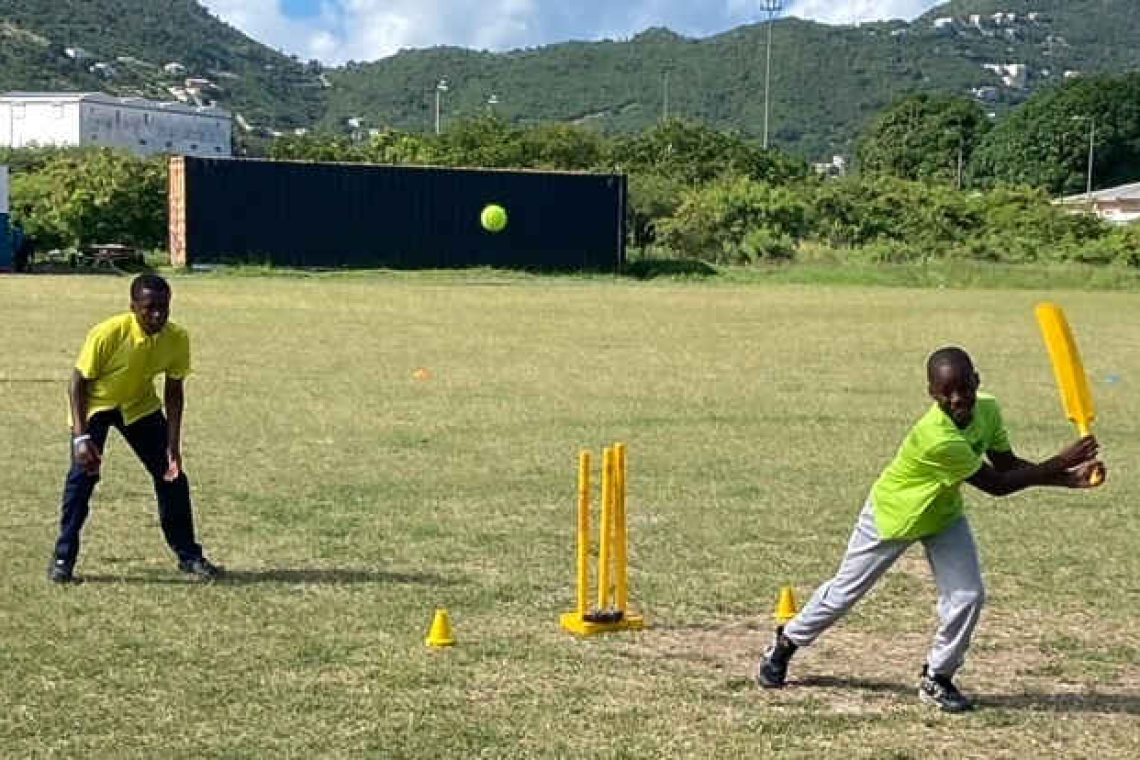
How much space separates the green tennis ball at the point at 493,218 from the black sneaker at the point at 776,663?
4257 centimetres

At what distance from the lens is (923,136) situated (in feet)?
346

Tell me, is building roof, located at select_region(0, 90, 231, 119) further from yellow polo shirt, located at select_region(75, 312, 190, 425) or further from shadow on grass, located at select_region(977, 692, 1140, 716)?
shadow on grass, located at select_region(977, 692, 1140, 716)

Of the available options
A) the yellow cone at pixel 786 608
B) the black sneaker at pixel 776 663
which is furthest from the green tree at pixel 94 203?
the black sneaker at pixel 776 663

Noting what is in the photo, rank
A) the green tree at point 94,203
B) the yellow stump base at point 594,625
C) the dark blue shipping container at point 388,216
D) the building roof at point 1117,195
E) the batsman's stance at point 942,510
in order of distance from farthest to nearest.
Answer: the building roof at point 1117,195, the green tree at point 94,203, the dark blue shipping container at point 388,216, the yellow stump base at point 594,625, the batsman's stance at point 942,510

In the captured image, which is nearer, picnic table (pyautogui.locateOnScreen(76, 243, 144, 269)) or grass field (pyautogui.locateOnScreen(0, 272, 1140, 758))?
grass field (pyautogui.locateOnScreen(0, 272, 1140, 758))

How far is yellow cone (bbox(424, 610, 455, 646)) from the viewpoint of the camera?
23.7 ft

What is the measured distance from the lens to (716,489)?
11.9 meters

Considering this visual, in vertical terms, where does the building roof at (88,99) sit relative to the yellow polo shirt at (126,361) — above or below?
above

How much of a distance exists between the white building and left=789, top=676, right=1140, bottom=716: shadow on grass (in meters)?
123

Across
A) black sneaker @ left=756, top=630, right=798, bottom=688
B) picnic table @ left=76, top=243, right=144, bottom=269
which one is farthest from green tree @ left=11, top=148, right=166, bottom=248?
black sneaker @ left=756, top=630, right=798, bottom=688

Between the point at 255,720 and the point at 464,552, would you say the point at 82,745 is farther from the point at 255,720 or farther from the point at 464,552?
the point at 464,552

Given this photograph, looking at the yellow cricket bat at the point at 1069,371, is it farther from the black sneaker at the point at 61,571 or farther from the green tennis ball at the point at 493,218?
the green tennis ball at the point at 493,218

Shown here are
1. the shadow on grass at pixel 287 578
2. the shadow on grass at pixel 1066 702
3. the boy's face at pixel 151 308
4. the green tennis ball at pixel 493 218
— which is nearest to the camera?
the shadow on grass at pixel 1066 702

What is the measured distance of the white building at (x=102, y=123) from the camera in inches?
5113
